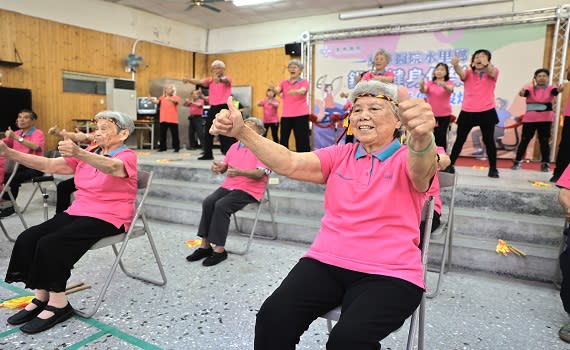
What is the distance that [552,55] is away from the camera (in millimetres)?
6871

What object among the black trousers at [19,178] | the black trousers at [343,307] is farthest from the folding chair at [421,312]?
the black trousers at [19,178]

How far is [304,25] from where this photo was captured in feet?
31.2

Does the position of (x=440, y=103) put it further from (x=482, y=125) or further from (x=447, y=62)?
(x=447, y=62)

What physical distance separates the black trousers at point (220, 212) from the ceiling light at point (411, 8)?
264 inches

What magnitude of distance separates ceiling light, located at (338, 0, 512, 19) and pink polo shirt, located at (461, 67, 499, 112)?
13.7 feet

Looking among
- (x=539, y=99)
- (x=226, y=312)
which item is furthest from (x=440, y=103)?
(x=226, y=312)

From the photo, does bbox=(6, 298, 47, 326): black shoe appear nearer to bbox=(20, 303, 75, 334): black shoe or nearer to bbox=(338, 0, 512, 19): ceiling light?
bbox=(20, 303, 75, 334): black shoe

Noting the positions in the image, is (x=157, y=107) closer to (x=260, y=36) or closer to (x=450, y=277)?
(x=260, y=36)

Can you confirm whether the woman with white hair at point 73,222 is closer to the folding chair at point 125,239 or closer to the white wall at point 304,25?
the folding chair at point 125,239

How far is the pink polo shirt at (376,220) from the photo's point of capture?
136 centimetres

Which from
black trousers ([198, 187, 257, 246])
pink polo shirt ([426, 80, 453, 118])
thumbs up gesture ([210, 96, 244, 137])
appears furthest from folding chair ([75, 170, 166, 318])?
pink polo shirt ([426, 80, 453, 118])

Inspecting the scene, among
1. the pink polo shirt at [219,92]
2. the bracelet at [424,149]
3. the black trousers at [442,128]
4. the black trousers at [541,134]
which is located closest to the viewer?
the bracelet at [424,149]

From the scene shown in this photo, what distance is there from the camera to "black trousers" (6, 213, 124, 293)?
2.00 m

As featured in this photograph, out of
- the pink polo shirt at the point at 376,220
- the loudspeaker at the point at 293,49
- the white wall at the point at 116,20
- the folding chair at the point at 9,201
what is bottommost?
the folding chair at the point at 9,201
